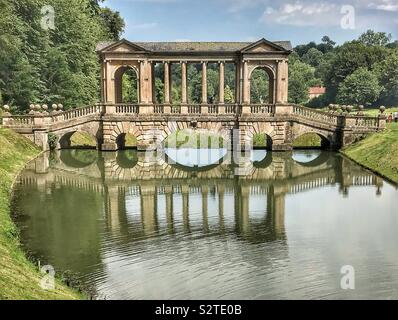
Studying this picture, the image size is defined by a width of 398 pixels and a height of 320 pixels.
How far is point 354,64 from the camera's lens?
103 m

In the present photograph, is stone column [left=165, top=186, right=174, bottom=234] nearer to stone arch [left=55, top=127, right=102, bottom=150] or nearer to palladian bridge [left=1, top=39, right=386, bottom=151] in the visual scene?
palladian bridge [left=1, top=39, right=386, bottom=151]

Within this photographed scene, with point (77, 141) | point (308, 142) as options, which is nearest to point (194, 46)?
point (308, 142)

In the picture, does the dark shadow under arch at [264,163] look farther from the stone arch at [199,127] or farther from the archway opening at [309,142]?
the archway opening at [309,142]

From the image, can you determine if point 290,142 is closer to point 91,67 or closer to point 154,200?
A: point 154,200

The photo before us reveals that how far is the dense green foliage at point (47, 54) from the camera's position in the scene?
154 feet

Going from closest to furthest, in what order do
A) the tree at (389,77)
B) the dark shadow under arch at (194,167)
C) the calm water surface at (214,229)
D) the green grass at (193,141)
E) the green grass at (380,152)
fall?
the calm water surface at (214,229) → the green grass at (380,152) → the dark shadow under arch at (194,167) → the green grass at (193,141) → the tree at (389,77)

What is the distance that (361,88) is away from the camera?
309 ft

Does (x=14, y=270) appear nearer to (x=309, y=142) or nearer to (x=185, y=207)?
(x=185, y=207)

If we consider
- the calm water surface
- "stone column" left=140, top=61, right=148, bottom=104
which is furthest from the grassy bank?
"stone column" left=140, top=61, right=148, bottom=104

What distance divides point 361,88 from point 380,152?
205ft

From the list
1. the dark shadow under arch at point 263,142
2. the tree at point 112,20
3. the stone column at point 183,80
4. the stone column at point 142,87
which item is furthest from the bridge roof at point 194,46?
the tree at point 112,20

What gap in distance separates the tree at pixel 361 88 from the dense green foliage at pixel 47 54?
2119 inches

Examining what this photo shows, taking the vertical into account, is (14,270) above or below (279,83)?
below
